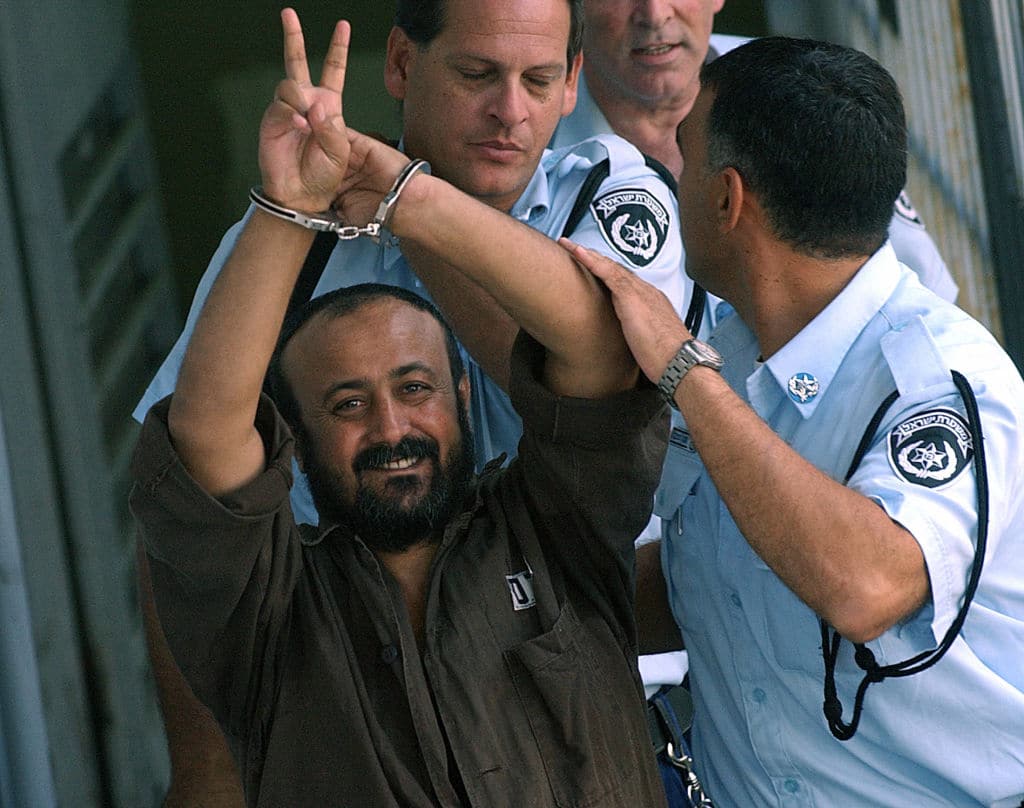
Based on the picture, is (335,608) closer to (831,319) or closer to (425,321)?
(425,321)

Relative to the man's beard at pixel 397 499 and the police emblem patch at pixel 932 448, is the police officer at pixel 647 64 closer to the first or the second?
the man's beard at pixel 397 499

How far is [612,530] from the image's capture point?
2113 millimetres

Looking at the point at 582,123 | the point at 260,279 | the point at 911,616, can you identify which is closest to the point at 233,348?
the point at 260,279

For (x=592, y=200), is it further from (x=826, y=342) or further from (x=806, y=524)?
(x=806, y=524)

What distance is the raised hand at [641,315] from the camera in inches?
78.2

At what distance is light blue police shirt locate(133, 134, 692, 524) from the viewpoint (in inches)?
96.7

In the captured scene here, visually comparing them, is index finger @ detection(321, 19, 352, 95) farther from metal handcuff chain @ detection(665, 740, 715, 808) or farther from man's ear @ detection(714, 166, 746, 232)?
metal handcuff chain @ detection(665, 740, 715, 808)

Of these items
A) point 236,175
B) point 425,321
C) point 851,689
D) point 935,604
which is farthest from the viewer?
point 236,175

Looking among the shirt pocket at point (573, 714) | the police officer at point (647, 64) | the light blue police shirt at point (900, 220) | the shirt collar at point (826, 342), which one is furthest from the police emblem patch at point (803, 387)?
the light blue police shirt at point (900, 220)

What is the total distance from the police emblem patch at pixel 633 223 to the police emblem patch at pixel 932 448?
2.05 feet

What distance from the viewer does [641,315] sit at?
6.59 ft

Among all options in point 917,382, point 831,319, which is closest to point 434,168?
point 831,319

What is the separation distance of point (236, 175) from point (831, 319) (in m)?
2.02

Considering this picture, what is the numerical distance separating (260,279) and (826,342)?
0.84 metres
